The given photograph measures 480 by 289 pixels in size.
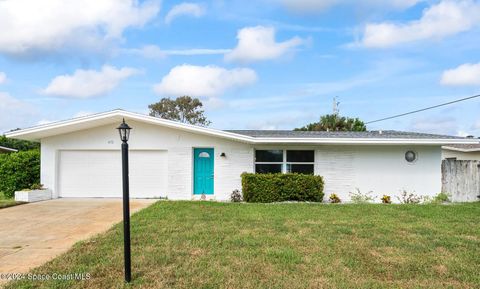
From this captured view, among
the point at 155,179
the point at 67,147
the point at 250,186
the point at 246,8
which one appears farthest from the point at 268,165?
the point at 67,147

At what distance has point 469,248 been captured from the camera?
6.54 m

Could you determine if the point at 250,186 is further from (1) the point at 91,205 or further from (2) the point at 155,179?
(1) the point at 91,205

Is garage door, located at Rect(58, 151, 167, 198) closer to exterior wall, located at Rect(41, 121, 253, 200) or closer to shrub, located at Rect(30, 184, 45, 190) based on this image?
exterior wall, located at Rect(41, 121, 253, 200)

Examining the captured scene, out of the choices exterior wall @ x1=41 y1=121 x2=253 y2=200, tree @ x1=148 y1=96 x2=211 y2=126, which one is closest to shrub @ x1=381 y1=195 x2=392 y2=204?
exterior wall @ x1=41 y1=121 x2=253 y2=200

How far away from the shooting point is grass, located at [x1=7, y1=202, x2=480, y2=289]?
4.92 m

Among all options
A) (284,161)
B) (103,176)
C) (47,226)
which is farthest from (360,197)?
(47,226)

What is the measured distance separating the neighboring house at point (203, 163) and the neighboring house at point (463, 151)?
8249 mm

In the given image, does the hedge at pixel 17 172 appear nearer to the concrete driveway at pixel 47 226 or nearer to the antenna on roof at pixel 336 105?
the concrete driveway at pixel 47 226

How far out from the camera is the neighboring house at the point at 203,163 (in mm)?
14250

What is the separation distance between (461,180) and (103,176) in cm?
1381

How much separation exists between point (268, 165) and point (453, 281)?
9763 mm

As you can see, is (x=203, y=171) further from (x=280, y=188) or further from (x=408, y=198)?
(x=408, y=198)

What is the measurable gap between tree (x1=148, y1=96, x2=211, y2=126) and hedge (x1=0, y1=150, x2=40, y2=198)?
1011 inches

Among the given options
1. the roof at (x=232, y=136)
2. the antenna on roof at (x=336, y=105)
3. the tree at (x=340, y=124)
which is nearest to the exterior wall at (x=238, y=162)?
the roof at (x=232, y=136)
